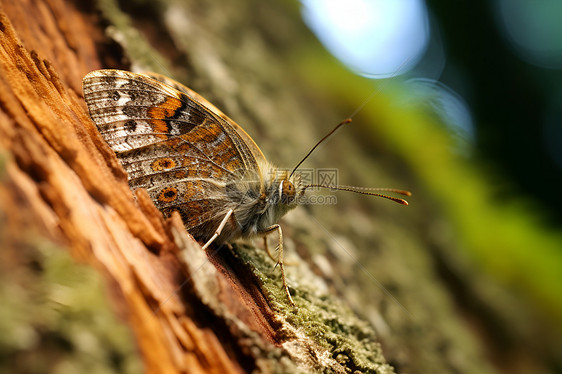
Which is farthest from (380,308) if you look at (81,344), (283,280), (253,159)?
(81,344)

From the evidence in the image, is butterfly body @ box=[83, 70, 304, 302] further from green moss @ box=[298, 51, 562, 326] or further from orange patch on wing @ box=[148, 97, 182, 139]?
green moss @ box=[298, 51, 562, 326]

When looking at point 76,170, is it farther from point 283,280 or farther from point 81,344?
point 283,280

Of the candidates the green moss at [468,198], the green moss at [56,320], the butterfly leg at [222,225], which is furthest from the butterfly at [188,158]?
the green moss at [468,198]

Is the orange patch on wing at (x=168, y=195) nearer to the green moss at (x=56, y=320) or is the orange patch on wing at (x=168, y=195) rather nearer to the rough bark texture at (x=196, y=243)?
the rough bark texture at (x=196, y=243)

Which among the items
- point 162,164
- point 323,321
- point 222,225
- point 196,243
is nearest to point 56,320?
point 196,243

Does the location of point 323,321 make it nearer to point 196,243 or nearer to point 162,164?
point 196,243

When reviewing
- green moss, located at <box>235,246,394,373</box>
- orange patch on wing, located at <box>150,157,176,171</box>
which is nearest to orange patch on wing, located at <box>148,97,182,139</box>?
orange patch on wing, located at <box>150,157,176,171</box>
